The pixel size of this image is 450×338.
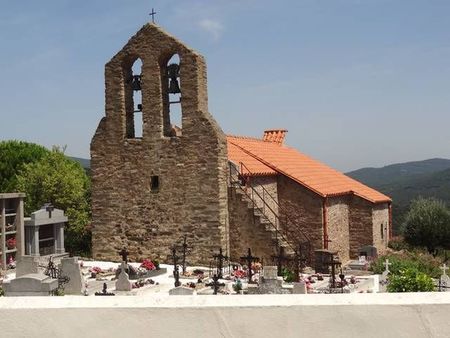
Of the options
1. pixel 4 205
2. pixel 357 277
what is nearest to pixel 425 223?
pixel 357 277

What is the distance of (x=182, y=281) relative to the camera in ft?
56.7

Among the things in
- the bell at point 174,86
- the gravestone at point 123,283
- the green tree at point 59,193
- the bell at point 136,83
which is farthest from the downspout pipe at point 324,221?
the green tree at point 59,193

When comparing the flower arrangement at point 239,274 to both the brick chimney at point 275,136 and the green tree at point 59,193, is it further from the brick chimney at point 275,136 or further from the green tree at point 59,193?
the brick chimney at point 275,136

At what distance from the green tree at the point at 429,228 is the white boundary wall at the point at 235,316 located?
2740 cm

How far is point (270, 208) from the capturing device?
22344 mm

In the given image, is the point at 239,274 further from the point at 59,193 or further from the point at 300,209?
the point at 59,193

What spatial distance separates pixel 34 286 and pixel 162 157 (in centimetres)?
819

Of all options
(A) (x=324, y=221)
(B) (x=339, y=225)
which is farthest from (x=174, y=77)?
(B) (x=339, y=225)

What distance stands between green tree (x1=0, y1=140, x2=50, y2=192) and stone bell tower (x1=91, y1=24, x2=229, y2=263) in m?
15.6

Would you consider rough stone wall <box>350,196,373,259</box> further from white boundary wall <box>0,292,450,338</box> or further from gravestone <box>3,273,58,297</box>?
white boundary wall <box>0,292,450,338</box>

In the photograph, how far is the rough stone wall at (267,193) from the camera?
2198 centimetres

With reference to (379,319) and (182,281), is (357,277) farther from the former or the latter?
(379,319)

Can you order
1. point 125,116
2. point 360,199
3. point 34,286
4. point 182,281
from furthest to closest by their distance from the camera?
1. point 360,199
2. point 125,116
3. point 182,281
4. point 34,286

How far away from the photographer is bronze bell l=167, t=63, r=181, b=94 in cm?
2033
